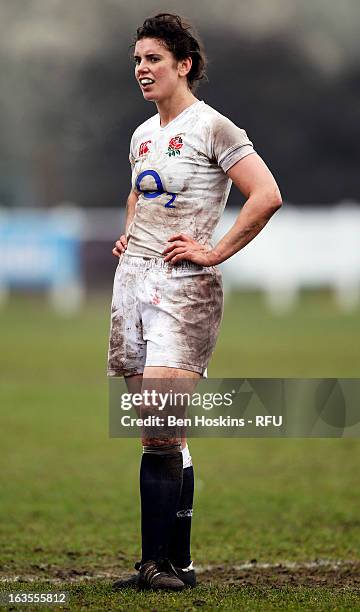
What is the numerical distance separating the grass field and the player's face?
211cm

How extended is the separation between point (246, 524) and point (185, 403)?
2402 millimetres

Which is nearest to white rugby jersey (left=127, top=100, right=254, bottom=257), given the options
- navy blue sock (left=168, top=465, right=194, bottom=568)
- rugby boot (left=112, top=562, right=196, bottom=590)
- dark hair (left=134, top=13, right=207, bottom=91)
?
dark hair (left=134, top=13, right=207, bottom=91)

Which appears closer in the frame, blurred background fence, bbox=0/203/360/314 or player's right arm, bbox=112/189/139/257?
player's right arm, bbox=112/189/139/257

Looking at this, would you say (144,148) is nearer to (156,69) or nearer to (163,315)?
(156,69)

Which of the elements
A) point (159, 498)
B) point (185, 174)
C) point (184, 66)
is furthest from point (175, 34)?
point (159, 498)

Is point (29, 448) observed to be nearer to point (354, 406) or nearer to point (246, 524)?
point (246, 524)

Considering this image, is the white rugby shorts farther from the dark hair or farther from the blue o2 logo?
the dark hair

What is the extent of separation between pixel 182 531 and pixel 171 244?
4.13 feet

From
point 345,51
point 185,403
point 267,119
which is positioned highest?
point 345,51

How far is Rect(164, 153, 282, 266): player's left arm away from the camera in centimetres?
497

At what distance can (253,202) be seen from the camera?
497 cm

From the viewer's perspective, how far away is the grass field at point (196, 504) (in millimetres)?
5488

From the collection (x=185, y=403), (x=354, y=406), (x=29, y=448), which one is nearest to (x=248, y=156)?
(x=185, y=403)

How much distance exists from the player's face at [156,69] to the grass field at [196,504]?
2112 millimetres
